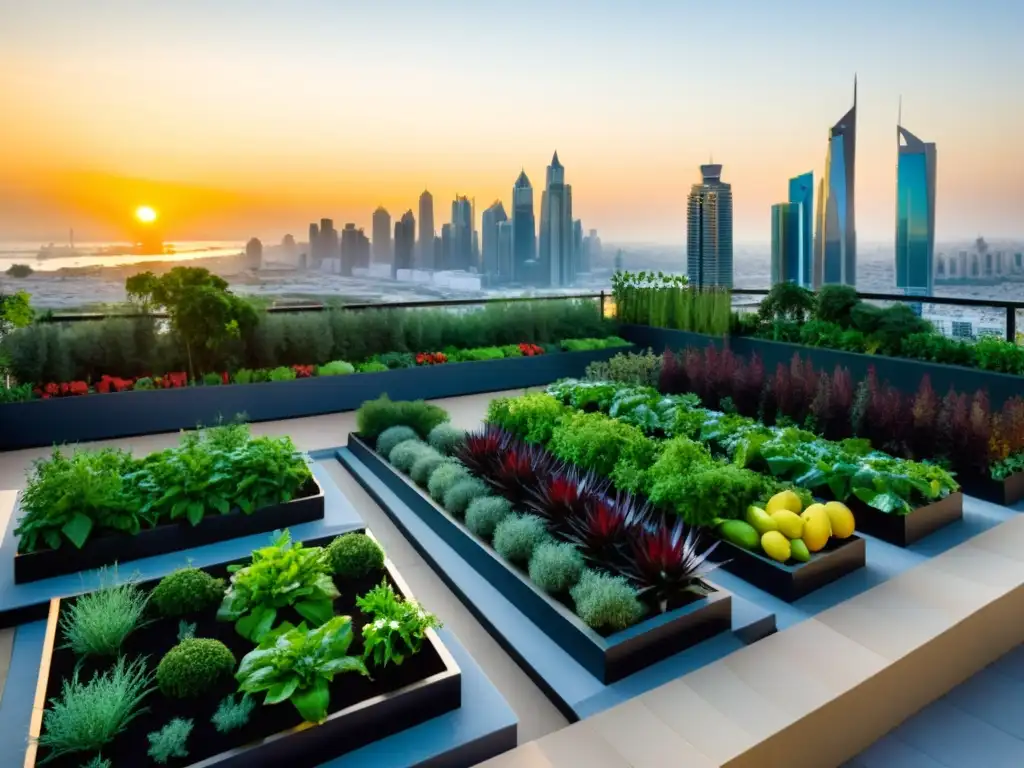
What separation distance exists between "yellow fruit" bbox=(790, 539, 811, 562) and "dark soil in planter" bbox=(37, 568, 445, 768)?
1.78m

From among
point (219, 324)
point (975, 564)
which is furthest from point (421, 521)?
point (219, 324)

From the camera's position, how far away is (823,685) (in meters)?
2.25

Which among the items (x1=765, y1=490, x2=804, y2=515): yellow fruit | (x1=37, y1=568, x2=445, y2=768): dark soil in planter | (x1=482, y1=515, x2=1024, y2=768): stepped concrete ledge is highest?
(x1=765, y1=490, x2=804, y2=515): yellow fruit

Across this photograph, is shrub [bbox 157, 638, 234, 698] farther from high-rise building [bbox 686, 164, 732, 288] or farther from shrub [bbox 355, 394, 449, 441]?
high-rise building [bbox 686, 164, 732, 288]

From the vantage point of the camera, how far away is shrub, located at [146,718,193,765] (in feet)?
6.22

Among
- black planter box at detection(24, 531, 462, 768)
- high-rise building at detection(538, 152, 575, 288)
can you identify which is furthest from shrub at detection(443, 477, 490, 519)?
high-rise building at detection(538, 152, 575, 288)

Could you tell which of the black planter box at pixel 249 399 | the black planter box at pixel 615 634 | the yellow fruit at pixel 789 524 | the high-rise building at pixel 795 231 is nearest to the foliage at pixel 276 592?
the black planter box at pixel 615 634

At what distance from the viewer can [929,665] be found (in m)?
2.56

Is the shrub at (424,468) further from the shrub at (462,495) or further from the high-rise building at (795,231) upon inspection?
the high-rise building at (795,231)

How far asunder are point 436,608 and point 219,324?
4.85m

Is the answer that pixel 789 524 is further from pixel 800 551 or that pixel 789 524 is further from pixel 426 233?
pixel 426 233

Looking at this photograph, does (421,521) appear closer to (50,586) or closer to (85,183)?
(50,586)

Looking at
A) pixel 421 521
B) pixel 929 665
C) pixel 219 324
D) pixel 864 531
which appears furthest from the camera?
pixel 219 324

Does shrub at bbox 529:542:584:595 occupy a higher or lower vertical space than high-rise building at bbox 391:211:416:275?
lower
